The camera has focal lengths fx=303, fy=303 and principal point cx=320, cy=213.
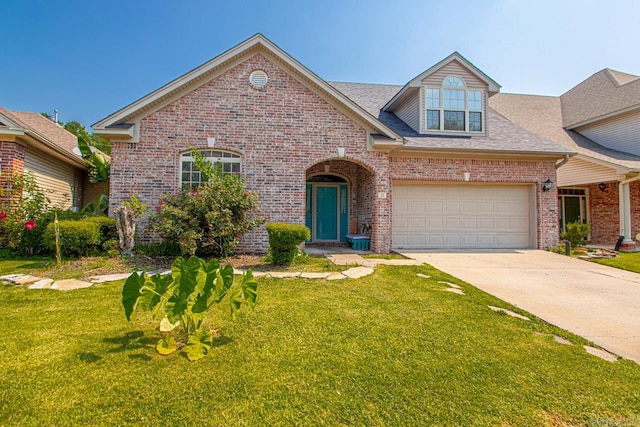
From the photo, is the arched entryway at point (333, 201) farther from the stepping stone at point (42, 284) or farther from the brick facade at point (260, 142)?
the stepping stone at point (42, 284)

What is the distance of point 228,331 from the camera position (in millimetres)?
3432

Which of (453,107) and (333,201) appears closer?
(453,107)

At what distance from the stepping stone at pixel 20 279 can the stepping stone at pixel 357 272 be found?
226 inches

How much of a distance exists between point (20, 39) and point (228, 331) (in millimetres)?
15825

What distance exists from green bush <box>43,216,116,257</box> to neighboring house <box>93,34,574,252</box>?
37.1 inches

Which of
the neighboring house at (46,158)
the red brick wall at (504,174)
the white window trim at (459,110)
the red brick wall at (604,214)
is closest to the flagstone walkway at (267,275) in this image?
the red brick wall at (504,174)

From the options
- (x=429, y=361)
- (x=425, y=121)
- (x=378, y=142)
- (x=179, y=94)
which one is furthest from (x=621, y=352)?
(x=179, y=94)

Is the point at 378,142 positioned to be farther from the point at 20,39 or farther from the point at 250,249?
the point at 20,39

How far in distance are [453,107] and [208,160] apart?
8.72 m

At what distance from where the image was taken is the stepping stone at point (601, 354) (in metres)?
2.99

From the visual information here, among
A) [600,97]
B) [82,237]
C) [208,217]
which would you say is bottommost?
[82,237]

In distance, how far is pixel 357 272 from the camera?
6434 mm

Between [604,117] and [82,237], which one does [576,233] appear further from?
[82,237]

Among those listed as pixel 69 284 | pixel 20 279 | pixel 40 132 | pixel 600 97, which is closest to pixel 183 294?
pixel 69 284
